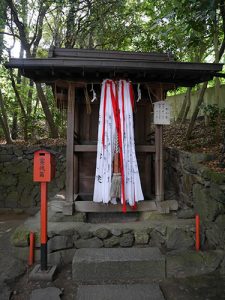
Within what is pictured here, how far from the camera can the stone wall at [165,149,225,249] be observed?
173 inches

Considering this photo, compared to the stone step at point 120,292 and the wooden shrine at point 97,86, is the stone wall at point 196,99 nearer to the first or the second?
the wooden shrine at point 97,86

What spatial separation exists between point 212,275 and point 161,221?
1.32m

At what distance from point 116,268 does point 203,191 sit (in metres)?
2.10

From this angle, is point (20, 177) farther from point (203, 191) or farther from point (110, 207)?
point (203, 191)

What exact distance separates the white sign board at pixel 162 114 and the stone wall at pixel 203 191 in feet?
3.16

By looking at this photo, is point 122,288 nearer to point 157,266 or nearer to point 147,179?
point 157,266

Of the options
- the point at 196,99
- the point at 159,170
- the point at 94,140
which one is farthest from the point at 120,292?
the point at 196,99

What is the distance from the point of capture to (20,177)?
1009 cm

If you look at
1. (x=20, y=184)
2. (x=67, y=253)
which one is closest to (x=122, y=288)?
(x=67, y=253)

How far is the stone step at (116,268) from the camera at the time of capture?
430 cm

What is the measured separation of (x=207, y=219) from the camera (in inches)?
193

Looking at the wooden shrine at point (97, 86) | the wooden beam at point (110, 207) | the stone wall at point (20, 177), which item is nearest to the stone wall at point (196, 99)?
the wooden shrine at point (97, 86)

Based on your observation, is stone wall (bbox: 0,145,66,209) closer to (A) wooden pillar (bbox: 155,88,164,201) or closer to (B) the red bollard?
(A) wooden pillar (bbox: 155,88,164,201)

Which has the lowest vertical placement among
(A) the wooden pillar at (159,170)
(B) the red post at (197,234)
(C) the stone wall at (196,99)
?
(B) the red post at (197,234)
